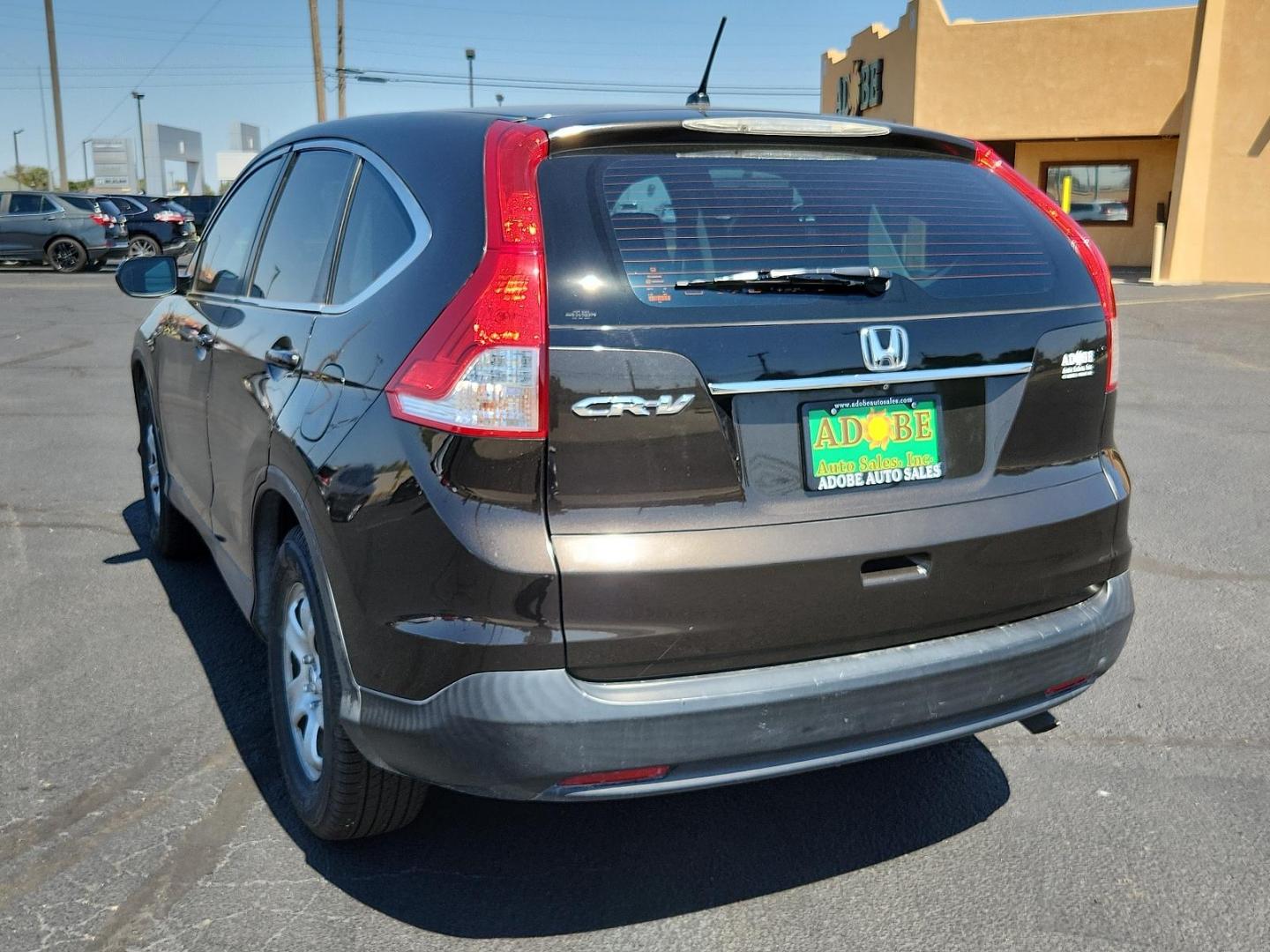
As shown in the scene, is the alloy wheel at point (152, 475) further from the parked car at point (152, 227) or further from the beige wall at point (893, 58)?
the parked car at point (152, 227)

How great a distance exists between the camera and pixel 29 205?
2608 centimetres

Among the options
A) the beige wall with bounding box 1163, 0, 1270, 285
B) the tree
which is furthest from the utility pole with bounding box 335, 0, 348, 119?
the tree

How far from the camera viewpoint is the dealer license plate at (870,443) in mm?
2607

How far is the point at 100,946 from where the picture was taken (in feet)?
8.82

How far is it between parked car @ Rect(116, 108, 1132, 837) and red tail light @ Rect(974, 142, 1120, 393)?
0.06ft

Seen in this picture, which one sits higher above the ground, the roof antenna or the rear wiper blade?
the roof antenna

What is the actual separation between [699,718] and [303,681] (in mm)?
1229

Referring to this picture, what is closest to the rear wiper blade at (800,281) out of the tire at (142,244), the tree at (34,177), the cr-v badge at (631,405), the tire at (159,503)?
the cr-v badge at (631,405)

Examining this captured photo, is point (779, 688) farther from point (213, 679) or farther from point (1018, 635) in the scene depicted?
point (213, 679)

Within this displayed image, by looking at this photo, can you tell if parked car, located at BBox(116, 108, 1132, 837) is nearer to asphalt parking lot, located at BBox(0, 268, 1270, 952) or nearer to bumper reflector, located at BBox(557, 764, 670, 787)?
bumper reflector, located at BBox(557, 764, 670, 787)

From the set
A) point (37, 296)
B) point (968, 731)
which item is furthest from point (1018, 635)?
point (37, 296)

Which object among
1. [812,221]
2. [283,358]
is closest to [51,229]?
[283,358]

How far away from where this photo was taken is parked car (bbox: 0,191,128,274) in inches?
1020

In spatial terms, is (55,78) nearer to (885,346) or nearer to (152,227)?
(152,227)
